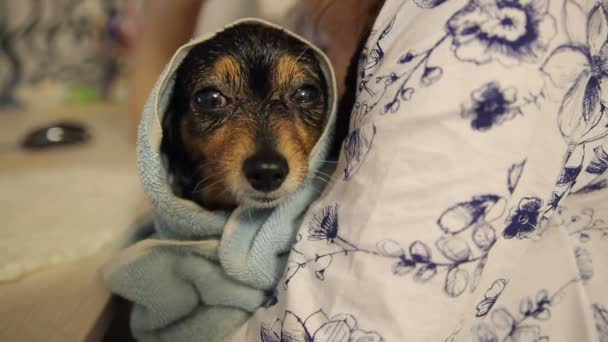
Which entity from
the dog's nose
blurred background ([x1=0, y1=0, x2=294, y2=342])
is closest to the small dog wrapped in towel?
the dog's nose

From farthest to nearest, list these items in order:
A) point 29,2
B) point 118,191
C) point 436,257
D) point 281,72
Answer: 1. point 29,2
2. point 118,191
3. point 281,72
4. point 436,257

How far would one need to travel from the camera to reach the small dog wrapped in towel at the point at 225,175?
67cm

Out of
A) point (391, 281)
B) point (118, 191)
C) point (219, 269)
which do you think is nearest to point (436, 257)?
point (391, 281)

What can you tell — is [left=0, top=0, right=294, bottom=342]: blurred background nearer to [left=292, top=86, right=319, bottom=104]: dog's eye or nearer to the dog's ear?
the dog's ear

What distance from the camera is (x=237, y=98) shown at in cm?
86

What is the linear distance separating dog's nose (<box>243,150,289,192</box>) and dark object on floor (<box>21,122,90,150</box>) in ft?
3.14

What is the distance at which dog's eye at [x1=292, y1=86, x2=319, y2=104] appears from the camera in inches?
34.6

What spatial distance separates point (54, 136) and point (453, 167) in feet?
4.45

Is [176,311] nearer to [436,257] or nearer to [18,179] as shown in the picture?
[436,257]

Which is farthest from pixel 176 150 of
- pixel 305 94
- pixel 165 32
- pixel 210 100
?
pixel 165 32

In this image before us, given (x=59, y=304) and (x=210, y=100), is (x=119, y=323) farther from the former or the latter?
(x=210, y=100)

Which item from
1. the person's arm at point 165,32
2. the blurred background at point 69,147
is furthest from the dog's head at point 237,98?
the person's arm at point 165,32

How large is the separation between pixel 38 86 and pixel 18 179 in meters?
0.90

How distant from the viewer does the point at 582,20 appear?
0.46 metres
